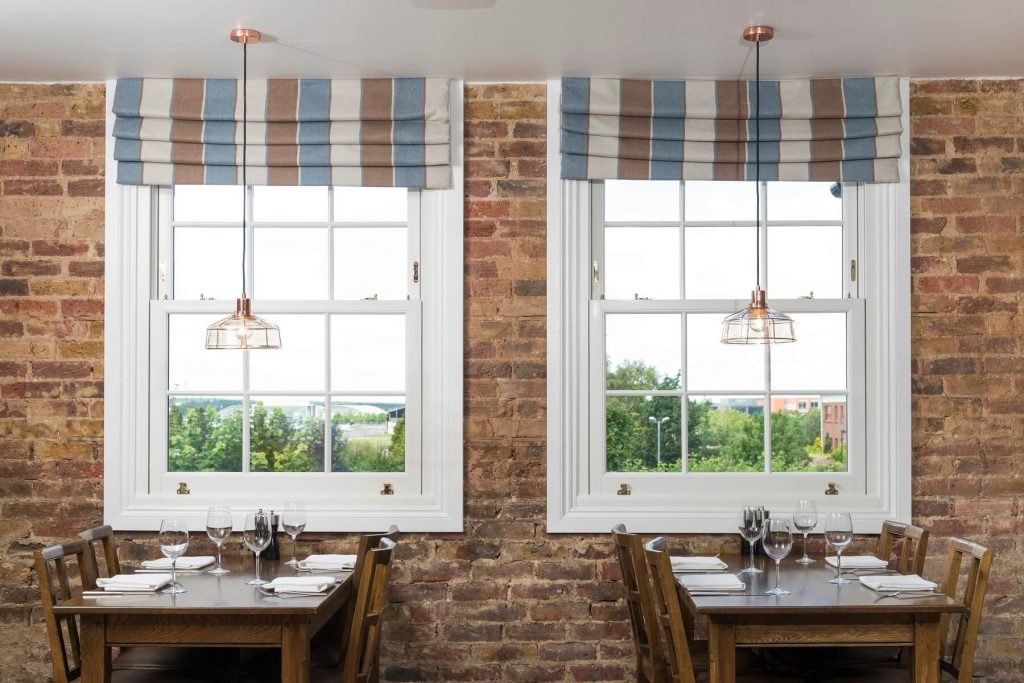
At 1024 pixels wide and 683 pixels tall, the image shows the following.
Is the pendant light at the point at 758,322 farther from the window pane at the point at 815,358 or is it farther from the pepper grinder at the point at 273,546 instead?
the pepper grinder at the point at 273,546

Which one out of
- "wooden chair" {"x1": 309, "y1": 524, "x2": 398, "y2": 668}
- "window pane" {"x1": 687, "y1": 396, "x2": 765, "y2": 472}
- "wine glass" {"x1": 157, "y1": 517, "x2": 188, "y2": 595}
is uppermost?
"window pane" {"x1": 687, "y1": 396, "x2": 765, "y2": 472}

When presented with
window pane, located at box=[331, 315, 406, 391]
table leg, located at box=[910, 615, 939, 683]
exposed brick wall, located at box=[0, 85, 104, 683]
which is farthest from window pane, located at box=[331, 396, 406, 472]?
table leg, located at box=[910, 615, 939, 683]

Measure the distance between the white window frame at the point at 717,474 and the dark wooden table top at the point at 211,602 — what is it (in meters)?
1.15

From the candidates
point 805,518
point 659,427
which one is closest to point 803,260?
point 659,427

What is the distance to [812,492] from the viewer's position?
169 inches

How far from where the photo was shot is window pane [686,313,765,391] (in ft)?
14.3

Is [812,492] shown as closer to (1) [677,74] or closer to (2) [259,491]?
(1) [677,74]

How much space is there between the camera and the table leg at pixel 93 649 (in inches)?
124

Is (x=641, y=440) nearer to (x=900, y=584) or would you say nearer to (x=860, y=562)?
(x=860, y=562)

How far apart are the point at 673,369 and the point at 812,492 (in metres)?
0.79

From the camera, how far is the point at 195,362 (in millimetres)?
4367

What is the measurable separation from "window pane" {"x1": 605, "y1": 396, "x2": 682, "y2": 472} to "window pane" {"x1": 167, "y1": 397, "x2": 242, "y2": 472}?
1620mm

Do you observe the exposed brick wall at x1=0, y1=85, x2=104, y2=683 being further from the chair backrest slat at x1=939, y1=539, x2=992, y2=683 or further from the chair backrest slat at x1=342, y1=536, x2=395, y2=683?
the chair backrest slat at x1=939, y1=539, x2=992, y2=683

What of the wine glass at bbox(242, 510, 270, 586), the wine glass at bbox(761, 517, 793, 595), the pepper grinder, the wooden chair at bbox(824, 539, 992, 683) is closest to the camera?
the wooden chair at bbox(824, 539, 992, 683)
